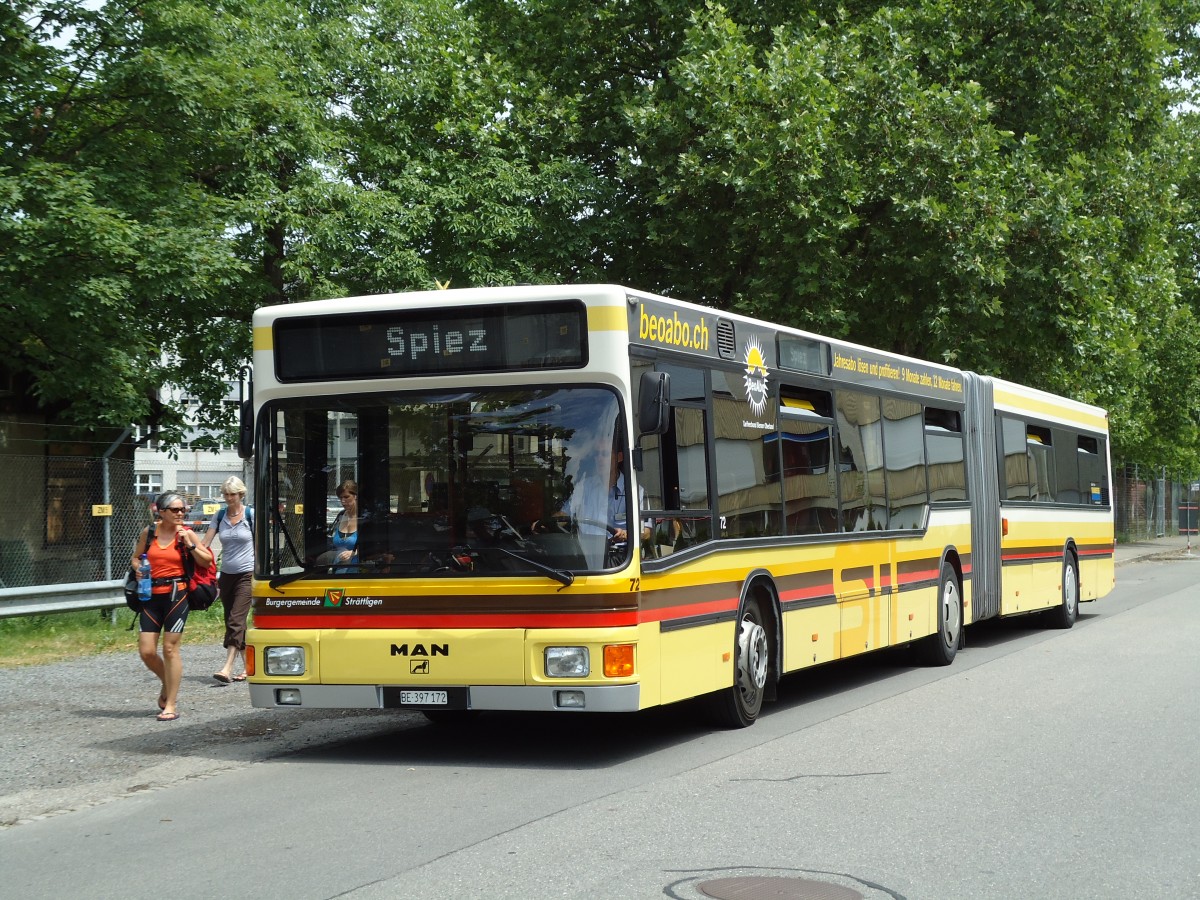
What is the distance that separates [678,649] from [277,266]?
52.6ft

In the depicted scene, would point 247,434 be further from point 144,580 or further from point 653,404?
point 653,404

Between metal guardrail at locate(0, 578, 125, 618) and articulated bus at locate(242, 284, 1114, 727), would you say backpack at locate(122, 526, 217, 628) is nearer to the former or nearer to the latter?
articulated bus at locate(242, 284, 1114, 727)

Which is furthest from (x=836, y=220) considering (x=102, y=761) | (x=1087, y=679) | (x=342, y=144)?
(x=102, y=761)

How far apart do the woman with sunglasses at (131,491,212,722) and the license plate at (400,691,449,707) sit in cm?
253

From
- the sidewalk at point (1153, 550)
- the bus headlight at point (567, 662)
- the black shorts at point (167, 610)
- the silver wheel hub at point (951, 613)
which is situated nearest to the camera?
the bus headlight at point (567, 662)

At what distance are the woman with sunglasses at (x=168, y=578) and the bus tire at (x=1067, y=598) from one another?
40.3 ft

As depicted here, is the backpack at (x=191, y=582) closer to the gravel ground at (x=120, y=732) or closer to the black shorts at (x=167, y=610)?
the black shorts at (x=167, y=610)

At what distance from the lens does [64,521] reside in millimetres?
19109

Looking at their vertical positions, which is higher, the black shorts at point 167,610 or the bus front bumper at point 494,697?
the black shorts at point 167,610

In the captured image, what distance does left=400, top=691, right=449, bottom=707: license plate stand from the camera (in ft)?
29.6

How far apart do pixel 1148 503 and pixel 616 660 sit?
53.5 meters

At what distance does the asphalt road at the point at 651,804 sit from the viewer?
6.04 m

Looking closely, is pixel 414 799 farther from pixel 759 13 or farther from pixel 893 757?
pixel 759 13

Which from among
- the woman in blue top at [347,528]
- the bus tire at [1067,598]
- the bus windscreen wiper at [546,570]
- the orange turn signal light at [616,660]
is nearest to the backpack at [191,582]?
the woman in blue top at [347,528]
